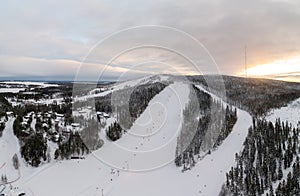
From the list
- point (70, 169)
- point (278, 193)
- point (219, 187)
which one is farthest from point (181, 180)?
point (70, 169)

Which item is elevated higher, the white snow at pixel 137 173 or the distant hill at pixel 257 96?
the distant hill at pixel 257 96

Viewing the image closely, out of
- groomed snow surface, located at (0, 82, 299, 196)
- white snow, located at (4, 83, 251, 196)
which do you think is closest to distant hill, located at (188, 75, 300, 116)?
groomed snow surface, located at (0, 82, 299, 196)

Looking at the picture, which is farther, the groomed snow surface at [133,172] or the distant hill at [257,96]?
the distant hill at [257,96]

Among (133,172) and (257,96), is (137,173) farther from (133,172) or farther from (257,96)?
(257,96)

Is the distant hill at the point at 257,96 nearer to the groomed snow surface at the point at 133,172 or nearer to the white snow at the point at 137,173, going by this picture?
the groomed snow surface at the point at 133,172

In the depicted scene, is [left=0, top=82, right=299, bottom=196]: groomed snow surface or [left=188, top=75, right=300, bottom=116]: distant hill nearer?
[left=0, top=82, right=299, bottom=196]: groomed snow surface

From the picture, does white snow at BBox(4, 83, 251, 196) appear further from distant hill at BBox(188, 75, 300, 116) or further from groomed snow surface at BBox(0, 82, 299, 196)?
distant hill at BBox(188, 75, 300, 116)

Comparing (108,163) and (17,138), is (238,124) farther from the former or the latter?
(17,138)

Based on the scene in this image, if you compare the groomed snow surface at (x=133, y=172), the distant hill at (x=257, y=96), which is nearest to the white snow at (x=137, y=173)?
the groomed snow surface at (x=133, y=172)
